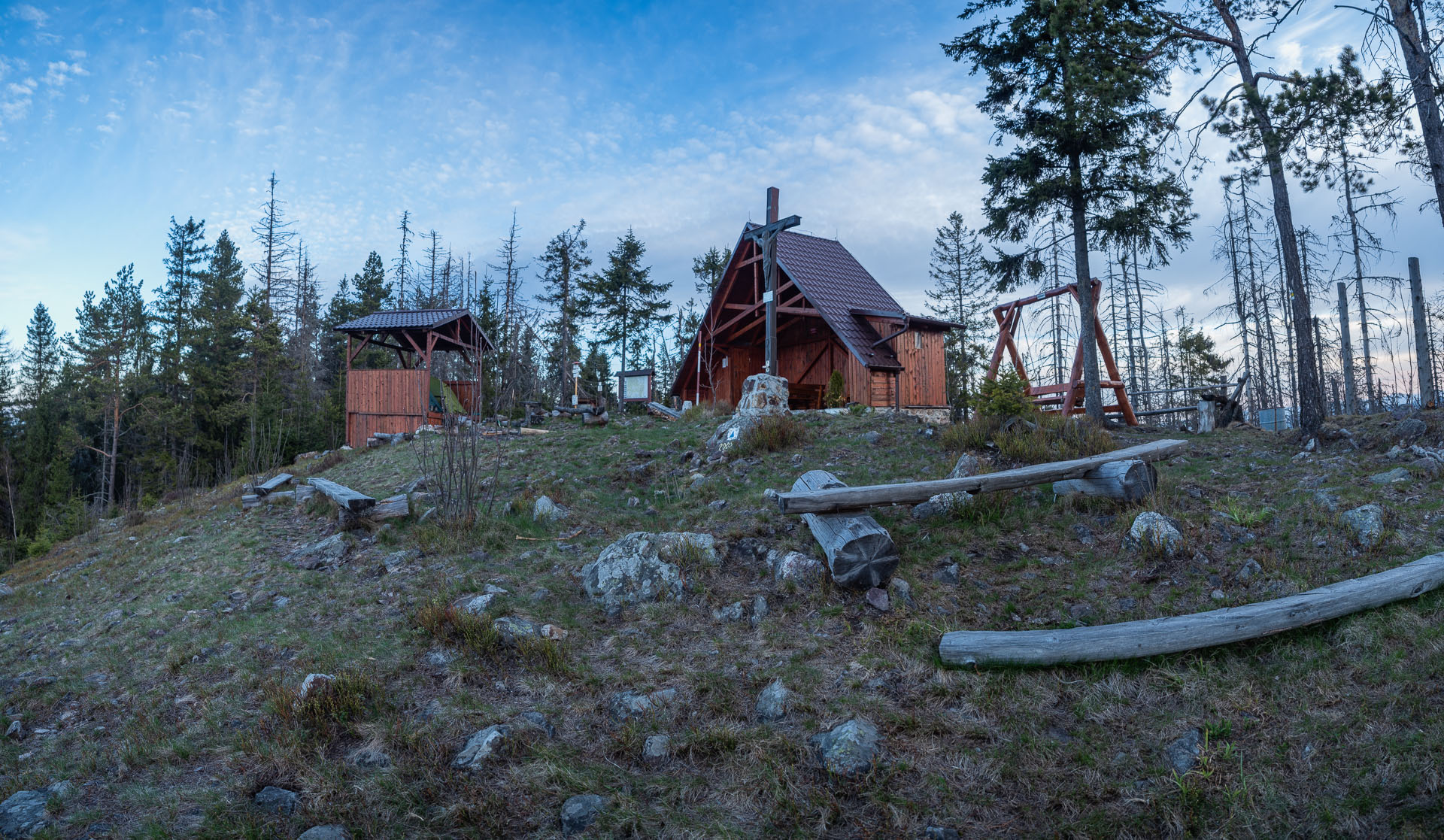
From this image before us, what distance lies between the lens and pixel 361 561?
309 inches

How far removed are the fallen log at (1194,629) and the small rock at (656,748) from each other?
2.01 m

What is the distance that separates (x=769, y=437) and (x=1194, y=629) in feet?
23.7

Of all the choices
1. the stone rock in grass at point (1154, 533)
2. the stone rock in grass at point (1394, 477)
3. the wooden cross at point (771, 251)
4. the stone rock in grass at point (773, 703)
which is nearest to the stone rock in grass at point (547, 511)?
the stone rock in grass at point (773, 703)

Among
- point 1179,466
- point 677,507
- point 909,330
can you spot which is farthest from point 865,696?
point 909,330

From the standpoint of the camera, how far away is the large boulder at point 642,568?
6.35 m

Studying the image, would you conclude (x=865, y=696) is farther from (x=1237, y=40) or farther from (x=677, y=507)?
(x=1237, y=40)

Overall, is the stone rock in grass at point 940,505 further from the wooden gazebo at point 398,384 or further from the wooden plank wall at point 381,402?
the wooden plank wall at point 381,402

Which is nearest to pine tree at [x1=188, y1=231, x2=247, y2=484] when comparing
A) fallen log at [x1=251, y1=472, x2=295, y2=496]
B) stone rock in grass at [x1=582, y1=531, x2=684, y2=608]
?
fallen log at [x1=251, y1=472, x2=295, y2=496]

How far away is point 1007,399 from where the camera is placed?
1027 centimetres

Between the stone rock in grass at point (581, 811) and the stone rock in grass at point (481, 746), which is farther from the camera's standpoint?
the stone rock in grass at point (481, 746)

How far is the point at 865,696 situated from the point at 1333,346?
30.8 meters

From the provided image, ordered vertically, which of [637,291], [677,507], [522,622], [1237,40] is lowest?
[522,622]

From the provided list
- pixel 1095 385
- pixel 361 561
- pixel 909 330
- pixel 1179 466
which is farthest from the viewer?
pixel 909 330

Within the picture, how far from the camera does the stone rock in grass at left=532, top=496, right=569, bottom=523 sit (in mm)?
8781
